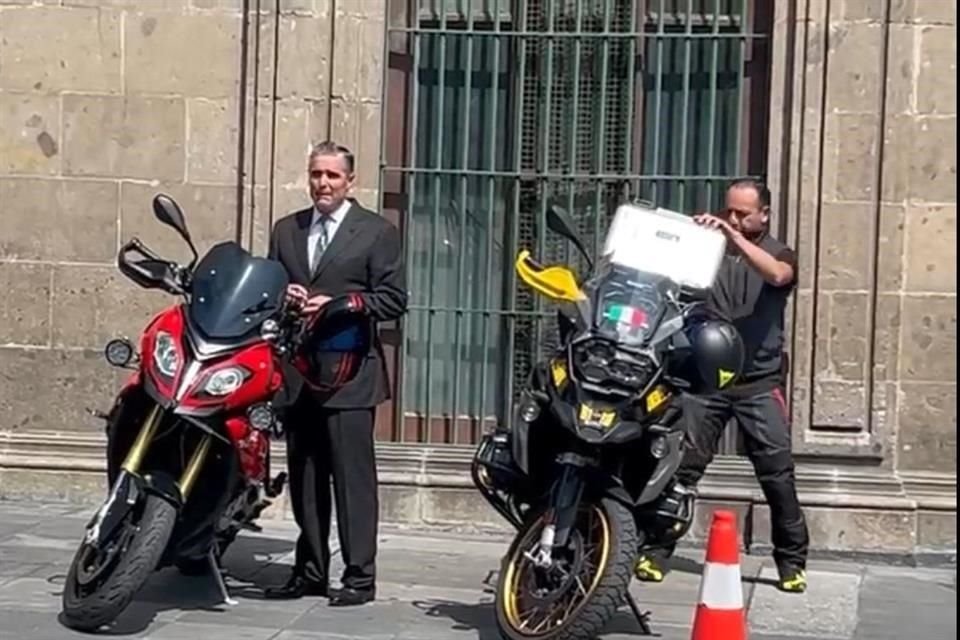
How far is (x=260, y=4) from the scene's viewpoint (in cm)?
870

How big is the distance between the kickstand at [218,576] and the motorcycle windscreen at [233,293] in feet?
2.82

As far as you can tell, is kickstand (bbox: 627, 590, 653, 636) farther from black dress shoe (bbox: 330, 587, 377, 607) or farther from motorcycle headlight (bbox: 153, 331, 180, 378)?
motorcycle headlight (bbox: 153, 331, 180, 378)

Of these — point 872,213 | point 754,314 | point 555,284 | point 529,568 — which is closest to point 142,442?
point 529,568

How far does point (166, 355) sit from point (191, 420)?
243mm

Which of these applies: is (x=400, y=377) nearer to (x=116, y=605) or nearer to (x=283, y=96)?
(x=283, y=96)

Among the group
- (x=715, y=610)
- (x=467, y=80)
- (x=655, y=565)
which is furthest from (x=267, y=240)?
(x=715, y=610)

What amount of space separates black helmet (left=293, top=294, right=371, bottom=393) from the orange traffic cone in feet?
5.19

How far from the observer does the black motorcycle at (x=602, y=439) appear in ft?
19.6

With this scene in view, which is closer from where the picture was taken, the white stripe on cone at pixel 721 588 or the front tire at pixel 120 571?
the white stripe on cone at pixel 721 588

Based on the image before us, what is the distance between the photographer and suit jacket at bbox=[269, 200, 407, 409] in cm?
679

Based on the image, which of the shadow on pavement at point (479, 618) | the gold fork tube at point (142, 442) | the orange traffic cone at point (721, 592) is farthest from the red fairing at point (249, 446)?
the orange traffic cone at point (721, 592)

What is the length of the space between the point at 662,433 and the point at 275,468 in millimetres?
3033

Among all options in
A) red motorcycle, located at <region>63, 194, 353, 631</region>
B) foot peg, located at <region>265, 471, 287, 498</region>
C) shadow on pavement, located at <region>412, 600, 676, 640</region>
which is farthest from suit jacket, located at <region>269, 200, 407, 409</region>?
shadow on pavement, located at <region>412, 600, 676, 640</region>

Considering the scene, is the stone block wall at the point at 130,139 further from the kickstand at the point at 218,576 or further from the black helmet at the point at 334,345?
the kickstand at the point at 218,576
